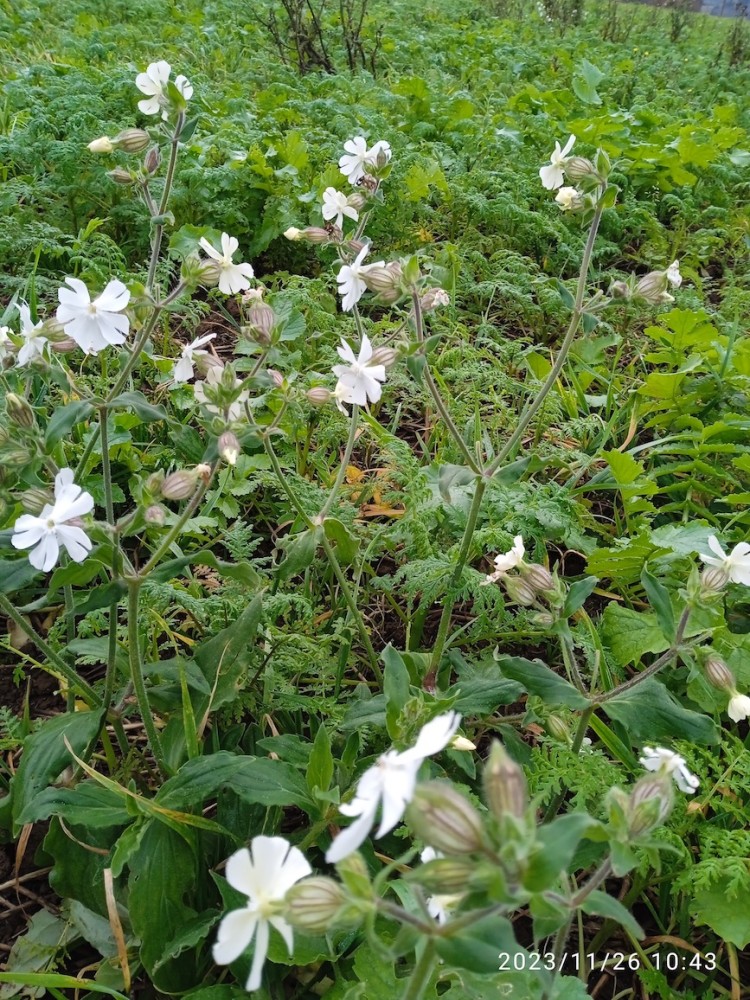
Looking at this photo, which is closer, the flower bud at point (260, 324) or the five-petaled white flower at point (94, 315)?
the five-petaled white flower at point (94, 315)

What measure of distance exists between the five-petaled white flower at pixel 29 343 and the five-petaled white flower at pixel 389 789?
105 cm

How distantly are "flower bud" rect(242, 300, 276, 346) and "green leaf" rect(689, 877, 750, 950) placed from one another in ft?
4.06

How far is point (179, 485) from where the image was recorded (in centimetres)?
131

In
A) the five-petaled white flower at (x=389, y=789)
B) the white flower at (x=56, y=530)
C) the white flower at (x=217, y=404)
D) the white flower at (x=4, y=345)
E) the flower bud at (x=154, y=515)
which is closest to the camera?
the five-petaled white flower at (x=389, y=789)

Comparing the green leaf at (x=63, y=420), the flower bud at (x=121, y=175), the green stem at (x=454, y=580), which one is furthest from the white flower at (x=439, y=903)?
the flower bud at (x=121, y=175)

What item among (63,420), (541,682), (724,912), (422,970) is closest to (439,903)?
(422,970)

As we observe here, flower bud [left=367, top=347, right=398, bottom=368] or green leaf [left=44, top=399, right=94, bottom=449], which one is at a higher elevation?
flower bud [left=367, top=347, right=398, bottom=368]

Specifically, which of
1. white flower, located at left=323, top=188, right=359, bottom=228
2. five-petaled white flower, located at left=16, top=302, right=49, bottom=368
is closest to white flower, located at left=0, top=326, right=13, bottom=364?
five-petaled white flower, located at left=16, top=302, right=49, bottom=368

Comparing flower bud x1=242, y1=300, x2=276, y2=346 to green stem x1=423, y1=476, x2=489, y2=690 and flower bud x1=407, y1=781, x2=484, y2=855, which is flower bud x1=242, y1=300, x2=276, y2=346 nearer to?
green stem x1=423, y1=476, x2=489, y2=690

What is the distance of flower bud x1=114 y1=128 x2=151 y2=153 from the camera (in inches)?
64.4

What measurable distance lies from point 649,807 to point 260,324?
1097mm

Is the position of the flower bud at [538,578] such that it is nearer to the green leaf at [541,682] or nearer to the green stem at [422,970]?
the green leaf at [541,682]

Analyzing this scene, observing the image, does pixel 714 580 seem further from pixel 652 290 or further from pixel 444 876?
pixel 444 876

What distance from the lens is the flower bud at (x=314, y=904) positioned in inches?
29.1
